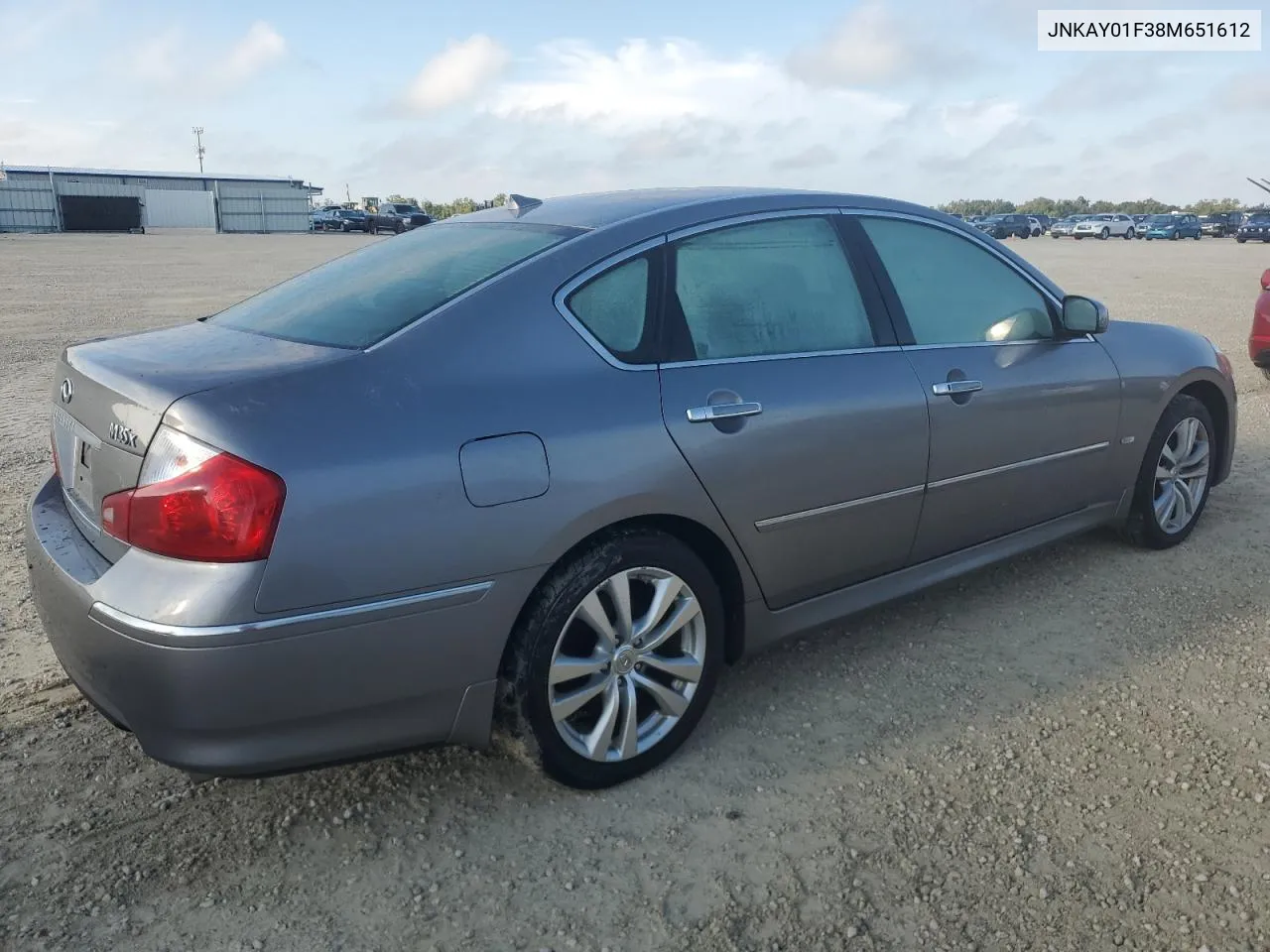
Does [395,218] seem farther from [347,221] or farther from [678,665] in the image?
[678,665]

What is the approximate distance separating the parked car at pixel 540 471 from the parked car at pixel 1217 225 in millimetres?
63038

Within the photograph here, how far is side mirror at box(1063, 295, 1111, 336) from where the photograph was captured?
13.2 feet

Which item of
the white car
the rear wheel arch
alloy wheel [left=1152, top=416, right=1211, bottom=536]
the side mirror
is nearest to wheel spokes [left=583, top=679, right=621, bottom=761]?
the rear wheel arch

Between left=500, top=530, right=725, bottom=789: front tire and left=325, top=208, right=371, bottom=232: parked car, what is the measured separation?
189 feet

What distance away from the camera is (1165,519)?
15.4 ft

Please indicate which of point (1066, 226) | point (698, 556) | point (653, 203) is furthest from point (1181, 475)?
point (1066, 226)

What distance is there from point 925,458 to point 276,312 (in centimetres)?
216

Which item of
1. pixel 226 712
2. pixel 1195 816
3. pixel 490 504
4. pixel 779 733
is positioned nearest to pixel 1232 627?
pixel 1195 816

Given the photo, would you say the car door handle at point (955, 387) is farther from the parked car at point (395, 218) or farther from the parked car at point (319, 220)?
the parked car at point (319, 220)

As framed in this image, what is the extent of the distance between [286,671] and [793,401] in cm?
165

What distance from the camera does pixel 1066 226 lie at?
58.7 metres

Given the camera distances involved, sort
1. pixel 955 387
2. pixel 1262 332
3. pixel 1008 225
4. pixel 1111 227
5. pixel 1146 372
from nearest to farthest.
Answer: pixel 955 387
pixel 1146 372
pixel 1262 332
pixel 1008 225
pixel 1111 227

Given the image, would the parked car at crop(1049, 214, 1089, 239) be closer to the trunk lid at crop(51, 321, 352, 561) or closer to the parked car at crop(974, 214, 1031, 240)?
the parked car at crop(974, 214, 1031, 240)

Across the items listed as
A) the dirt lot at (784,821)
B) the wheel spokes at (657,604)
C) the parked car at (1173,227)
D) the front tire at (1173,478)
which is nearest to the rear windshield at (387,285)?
the wheel spokes at (657,604)
